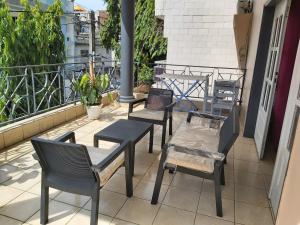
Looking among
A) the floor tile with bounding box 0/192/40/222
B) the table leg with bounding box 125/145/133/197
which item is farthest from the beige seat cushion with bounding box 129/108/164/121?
the floor tile with bounding box 0/192/40/222

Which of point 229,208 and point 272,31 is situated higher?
point 272,31

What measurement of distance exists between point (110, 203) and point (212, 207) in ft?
2.90

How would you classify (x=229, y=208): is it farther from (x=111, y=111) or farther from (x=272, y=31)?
(x=111, y=111)

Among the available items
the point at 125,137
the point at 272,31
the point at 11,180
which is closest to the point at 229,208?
the point at 125,137

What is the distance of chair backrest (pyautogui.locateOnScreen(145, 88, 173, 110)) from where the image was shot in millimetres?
3655

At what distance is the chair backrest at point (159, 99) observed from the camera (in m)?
3.66

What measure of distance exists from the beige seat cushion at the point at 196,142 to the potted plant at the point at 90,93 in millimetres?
1857

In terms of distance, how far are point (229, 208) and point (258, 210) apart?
0.25 m

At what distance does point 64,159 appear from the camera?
1.62 m

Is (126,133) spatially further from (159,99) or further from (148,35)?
(148,35)

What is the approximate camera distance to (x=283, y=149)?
2.03 meters

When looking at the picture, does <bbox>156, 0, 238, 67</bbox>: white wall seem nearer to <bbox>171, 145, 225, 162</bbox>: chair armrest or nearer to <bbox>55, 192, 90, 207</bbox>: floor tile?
<bbox>171, 145, 225, 162</bbox>: chair armrest

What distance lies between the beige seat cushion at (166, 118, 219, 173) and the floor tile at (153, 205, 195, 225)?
0.38 m

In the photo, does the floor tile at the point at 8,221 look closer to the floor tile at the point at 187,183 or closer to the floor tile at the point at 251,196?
the floor tile at the point at 187,183
